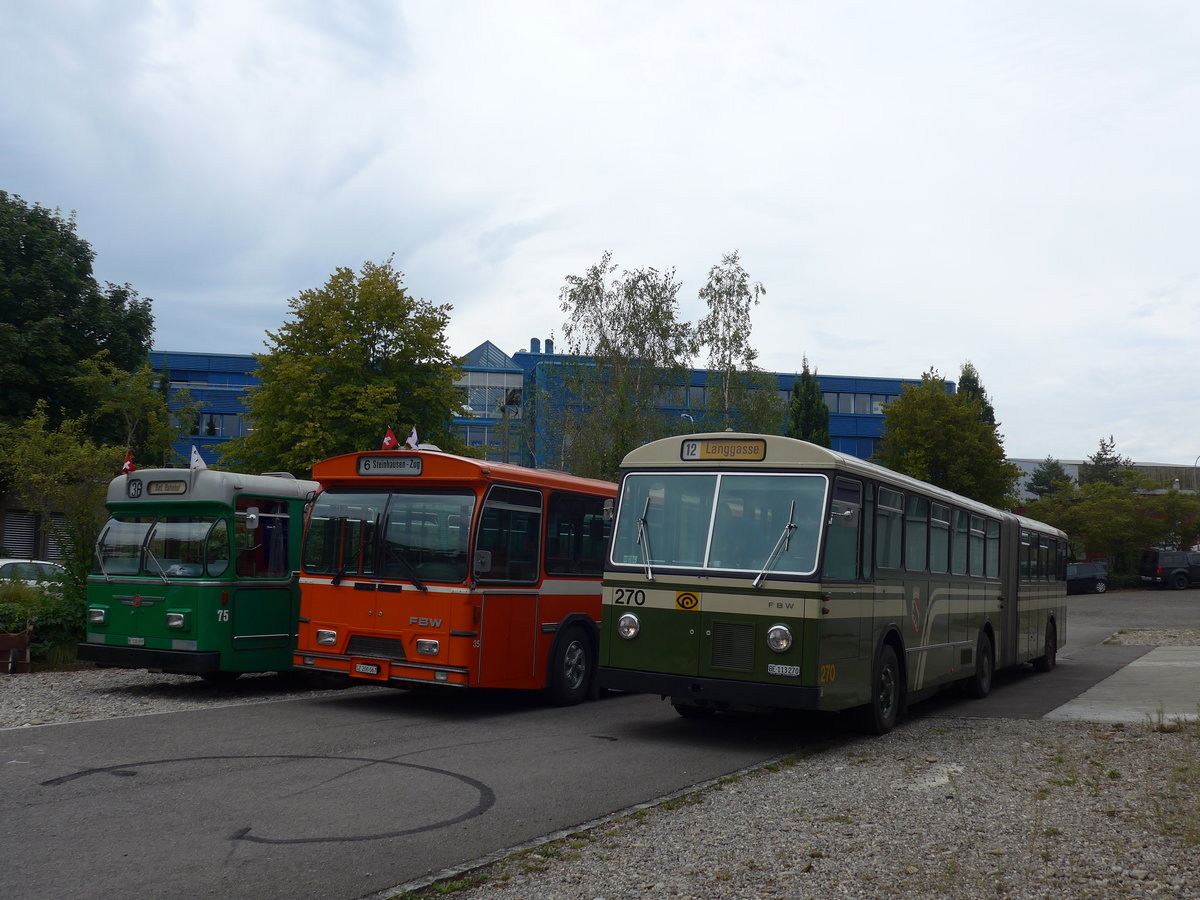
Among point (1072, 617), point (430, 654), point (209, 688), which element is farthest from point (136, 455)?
point (1072, 617)

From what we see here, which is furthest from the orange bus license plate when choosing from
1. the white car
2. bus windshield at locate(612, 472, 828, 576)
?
the white car

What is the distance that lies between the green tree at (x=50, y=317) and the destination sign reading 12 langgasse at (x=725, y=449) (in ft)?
99.7

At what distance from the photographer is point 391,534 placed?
12.7 metres

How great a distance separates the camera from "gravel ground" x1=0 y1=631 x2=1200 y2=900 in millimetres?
5879

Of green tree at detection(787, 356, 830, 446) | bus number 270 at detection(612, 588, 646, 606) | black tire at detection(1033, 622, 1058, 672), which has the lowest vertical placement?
black tire at detection(1033, 622, 1058, 672)

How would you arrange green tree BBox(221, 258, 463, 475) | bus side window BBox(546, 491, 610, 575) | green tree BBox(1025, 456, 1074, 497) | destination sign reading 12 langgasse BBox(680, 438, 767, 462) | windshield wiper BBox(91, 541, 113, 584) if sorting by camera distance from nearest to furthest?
1. destination sign reading 12 langgasse BBox(680, 438, 767, 462)
2. bus side window BBox(546, 491, 610, 575)
3. windshield wiper BBox(91, 541, 113, 584)
4. green tree BBox(221, 258, 463, 475)
5. green tree BBox(1025, 456, 1074, 497)

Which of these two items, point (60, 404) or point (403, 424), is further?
point (60, 404)

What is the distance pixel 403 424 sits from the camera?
106 feet

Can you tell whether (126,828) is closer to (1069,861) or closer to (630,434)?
(1069,861)

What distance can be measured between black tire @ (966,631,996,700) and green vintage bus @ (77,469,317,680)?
9.34 m

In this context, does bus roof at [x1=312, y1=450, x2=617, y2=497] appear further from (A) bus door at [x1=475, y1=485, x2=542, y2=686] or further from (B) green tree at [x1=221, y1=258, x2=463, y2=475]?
(B) green tree at [x1=221, y1=258, x2=463, y2=475]

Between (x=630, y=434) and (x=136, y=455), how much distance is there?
17.1 metres

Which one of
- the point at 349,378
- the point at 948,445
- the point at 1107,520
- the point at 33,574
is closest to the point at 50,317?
the point at 349,378

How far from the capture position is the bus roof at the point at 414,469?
488 inches
